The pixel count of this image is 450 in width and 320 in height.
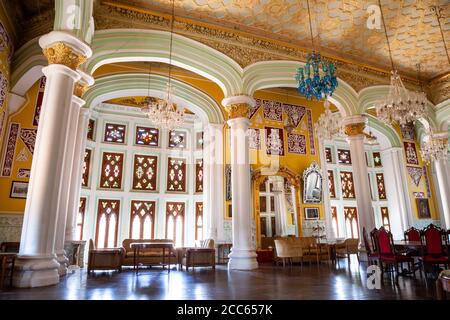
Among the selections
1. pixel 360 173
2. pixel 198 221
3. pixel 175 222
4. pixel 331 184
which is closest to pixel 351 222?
pixel 331 184

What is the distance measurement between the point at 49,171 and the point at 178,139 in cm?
847

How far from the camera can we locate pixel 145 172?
12.5 meters

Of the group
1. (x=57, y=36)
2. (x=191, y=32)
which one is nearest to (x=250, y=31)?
(x=191, y=32)

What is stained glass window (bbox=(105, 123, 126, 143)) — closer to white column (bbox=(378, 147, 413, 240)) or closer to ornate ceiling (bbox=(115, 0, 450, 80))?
ornate ceiling (bbox=(115, 0, 450, 80))

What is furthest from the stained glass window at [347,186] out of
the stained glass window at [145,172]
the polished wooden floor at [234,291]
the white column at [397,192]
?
the polished wooden floor at [234,291]

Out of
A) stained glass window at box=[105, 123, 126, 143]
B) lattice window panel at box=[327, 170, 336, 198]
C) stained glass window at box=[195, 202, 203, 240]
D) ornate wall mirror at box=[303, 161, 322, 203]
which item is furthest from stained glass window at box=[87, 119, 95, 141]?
lattice window panel at box=[327, 170, 336, 198]

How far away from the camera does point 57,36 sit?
5.22 m

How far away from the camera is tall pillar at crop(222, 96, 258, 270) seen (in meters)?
7.21

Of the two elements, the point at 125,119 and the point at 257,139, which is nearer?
the point at 257,139

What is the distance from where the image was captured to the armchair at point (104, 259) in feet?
22.1

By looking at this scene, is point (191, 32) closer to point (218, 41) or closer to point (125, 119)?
point (218, 41)

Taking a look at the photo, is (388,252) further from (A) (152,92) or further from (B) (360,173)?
(A) (152,92)

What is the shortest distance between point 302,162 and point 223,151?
3.17m

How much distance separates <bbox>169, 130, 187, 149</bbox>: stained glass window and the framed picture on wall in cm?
1002
